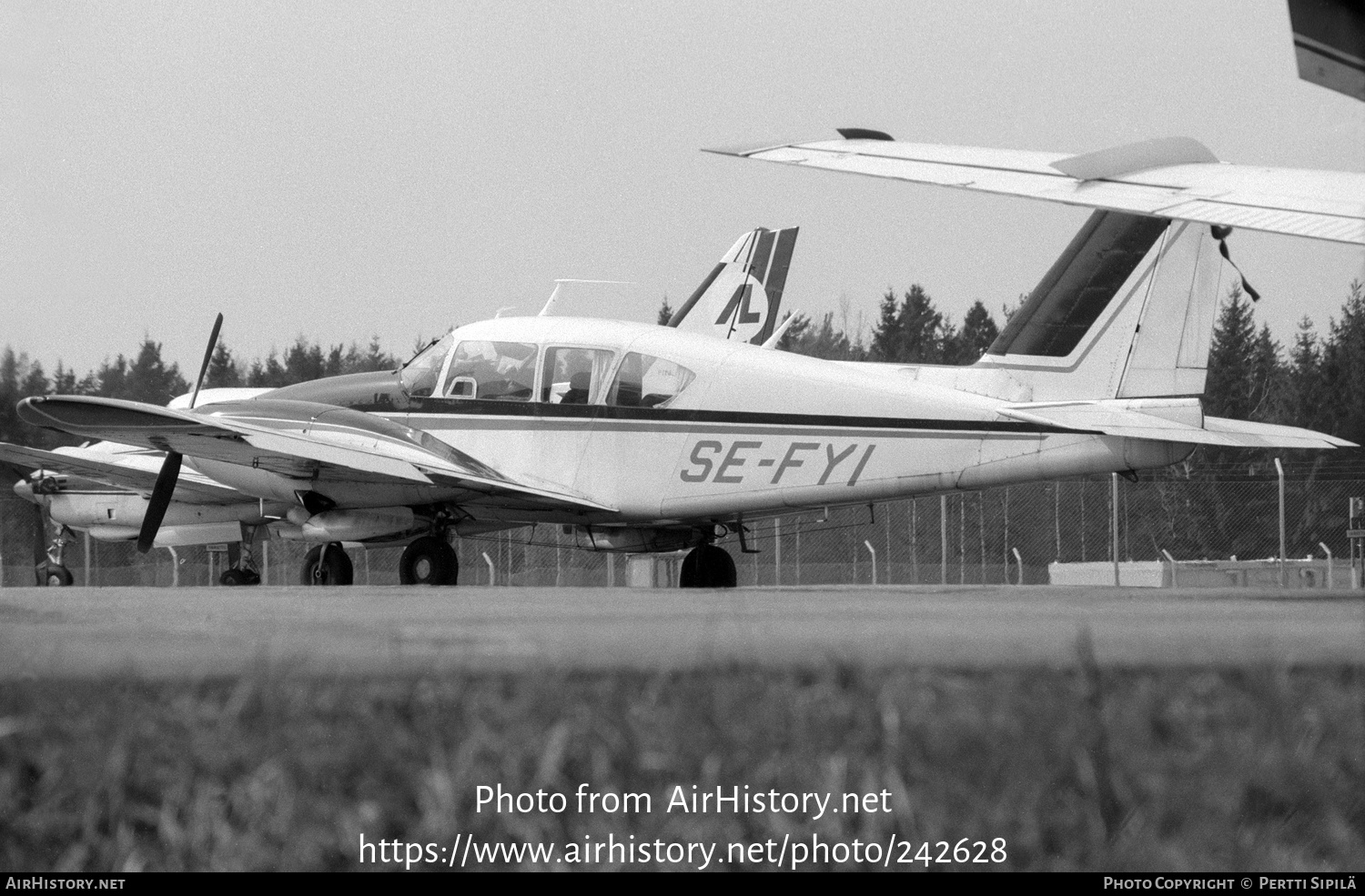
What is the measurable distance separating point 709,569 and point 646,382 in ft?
6.68

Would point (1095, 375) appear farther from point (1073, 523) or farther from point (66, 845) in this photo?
point (1073, 523)

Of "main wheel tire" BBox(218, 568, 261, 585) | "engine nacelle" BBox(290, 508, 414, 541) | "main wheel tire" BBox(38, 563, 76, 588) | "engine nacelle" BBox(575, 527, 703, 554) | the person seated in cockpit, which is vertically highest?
the person seated in cockpit

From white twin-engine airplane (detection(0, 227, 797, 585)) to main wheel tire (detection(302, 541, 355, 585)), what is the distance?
0.04 feet

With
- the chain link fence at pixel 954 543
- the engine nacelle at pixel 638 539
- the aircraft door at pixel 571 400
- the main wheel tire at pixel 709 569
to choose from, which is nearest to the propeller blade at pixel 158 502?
the aircraft door at pixel 571 400

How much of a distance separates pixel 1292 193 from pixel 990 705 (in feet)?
16.6

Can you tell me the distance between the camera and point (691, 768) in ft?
4.90

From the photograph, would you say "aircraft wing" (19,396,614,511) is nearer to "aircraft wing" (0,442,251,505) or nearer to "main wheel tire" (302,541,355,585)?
"main wheel tire" (302,541,355,585)

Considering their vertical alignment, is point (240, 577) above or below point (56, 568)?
above

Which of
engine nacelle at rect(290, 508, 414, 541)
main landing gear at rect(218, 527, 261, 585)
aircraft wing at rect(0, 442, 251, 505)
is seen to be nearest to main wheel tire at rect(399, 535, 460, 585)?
engine nacelle at rect(290, 508, 414, 541)

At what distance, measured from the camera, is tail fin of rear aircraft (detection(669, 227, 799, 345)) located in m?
24.5

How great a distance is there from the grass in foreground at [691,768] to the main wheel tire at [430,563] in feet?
35.0

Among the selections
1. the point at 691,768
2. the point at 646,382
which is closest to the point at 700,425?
the point at 646,382

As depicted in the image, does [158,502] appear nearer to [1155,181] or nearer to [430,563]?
[430,563]

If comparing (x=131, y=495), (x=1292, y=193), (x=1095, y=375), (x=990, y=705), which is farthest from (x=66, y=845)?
(x=131, y=495)
